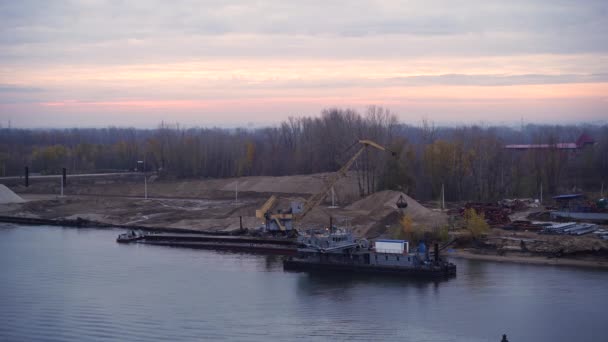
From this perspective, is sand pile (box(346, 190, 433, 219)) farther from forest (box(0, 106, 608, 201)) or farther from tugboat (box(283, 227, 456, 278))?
tugboat (box(283, 227, 456, 278))

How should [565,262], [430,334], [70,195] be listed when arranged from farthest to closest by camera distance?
[70,195]
[565,262]
[430,334]

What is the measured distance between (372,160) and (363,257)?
1180cm

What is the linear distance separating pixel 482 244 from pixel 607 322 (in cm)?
636

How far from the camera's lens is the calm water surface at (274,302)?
35.1 ft

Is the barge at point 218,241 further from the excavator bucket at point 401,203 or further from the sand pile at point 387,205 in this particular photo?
the sand pile at point 387,205

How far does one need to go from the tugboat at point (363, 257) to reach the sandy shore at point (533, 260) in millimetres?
1394

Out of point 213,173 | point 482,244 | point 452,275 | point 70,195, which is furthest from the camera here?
point 213,173

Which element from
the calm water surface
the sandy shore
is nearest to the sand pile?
the sandy shore

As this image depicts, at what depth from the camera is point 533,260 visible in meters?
15.9

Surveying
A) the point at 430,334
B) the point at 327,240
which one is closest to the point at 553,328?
the point at 430,334

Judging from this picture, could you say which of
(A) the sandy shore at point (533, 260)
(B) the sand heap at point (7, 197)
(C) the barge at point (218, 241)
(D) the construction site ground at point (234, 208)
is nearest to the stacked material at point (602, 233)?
(D) the construction site ground at point (234, 208)

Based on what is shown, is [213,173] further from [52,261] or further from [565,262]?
[565,262]

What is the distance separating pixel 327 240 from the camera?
1590 centimetres

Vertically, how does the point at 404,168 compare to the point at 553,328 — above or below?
above
